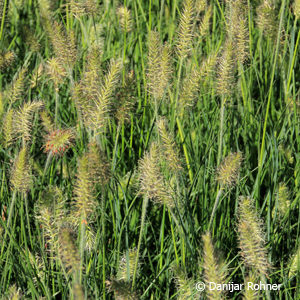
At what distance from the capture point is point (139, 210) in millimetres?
2230

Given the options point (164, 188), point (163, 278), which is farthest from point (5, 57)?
point (163, 278)

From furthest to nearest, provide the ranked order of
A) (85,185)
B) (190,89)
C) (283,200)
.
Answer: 1. (283,200)
2. (190,89)
3. (85,185)

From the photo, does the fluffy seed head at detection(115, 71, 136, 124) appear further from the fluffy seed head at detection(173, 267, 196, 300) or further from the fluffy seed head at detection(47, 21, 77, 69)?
the fluffy seed head at detection(173, 267, 196, 300)

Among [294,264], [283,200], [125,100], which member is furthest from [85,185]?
[283,200]

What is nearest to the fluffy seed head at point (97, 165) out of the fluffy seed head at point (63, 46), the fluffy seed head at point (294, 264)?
the fluffy seed head at point (63, 46)

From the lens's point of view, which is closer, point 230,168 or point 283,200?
point 230,168

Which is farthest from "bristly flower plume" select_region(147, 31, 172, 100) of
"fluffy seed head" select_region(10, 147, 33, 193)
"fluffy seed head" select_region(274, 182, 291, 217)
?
"fluffy seed head" select_region(274, 182, 291, 217)

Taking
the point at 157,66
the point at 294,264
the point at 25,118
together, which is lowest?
the point at 294,264

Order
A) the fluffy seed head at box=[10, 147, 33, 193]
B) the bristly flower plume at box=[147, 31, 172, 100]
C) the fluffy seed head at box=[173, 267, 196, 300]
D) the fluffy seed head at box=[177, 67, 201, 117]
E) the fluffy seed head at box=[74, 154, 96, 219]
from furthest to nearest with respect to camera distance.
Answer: the fluffy seed head at box=[177, 67, 201, 117], the bristly flower plume at box=[147, 31, 172, 100], the fluffy seed head at box=[173, 267, 196, 300], the fluffy seed head at box=[10, 147, 33, 193], the fluffy seed head at box=[74, 154, 96, 219]

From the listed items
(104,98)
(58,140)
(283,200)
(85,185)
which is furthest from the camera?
(283,200)

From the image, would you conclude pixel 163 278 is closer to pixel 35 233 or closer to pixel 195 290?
pixel 195 290

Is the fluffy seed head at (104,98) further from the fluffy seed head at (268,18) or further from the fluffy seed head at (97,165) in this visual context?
the fluffy seed head at (268,18)

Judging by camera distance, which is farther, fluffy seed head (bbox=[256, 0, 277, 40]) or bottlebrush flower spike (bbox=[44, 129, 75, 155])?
fluffy seed head (bbox=[256, 0, 277, 40])

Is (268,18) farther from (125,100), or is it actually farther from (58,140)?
(58,140)
